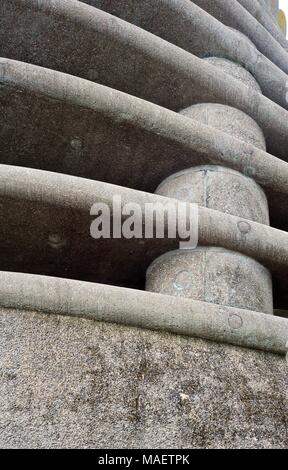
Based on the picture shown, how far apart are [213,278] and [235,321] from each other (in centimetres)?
54

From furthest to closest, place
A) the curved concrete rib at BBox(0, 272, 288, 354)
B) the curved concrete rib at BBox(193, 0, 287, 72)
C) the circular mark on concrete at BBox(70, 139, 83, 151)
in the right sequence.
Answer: the curved concrete rib at BBox(193, 0, 287, 72) < the circular mark on concrete at BBox(70, 139, 83, 151) < the curved concrete rib at BBox(0, 272, 288, 354)

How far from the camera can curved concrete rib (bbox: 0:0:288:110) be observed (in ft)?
19.5

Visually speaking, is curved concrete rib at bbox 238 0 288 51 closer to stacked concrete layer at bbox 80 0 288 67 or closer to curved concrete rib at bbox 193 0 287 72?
curved concrete rib at bbox 193 0 287 72

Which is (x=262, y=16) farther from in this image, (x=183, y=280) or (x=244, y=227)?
(x=183, y=280)

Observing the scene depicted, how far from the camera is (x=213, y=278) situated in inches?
172

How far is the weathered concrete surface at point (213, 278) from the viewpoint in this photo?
4328 mm

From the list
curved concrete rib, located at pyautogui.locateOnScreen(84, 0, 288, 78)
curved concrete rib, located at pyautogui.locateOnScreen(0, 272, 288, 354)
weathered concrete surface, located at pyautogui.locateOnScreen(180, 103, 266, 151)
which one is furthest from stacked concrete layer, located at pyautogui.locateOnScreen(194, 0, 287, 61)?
curved concrete rib, located at pyautogui.locateOnScreen(0, 272, 288, 354)

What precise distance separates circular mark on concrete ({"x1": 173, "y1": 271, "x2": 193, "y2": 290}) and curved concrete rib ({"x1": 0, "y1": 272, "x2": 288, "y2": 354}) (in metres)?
0.51

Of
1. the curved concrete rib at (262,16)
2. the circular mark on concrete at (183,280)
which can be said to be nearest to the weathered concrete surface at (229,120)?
the circular mark on concrete at (183,280)

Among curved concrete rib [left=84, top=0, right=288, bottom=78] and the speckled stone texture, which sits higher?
curved concrete rib [left=84, top=0, right=288, bottom=78]


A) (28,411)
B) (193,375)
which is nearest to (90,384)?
(28,411)

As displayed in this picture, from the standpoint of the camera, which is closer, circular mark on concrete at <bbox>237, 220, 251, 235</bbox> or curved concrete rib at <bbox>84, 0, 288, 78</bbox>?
circular mark on concrete at <bbox>237, 220, 251, 235</bbox>
